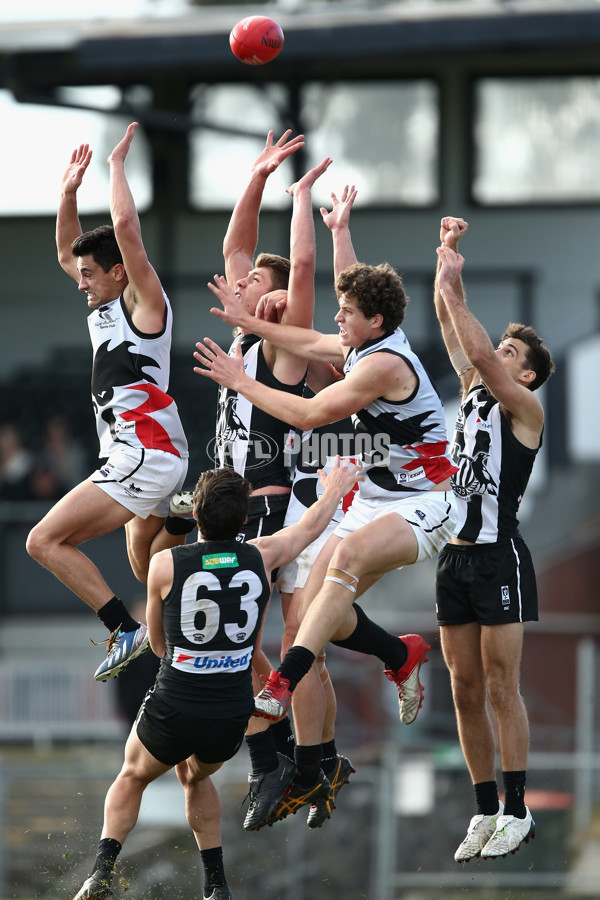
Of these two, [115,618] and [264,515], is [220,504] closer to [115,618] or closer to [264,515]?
[264,515]

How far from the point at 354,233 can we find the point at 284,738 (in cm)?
1676

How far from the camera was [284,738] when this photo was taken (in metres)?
7.32

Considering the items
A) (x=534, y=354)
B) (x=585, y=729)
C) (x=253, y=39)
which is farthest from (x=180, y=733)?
(x=585, y=729)

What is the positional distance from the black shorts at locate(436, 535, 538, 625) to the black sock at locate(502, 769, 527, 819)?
920 millimetres

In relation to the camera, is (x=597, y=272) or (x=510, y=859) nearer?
(x=510, y=859)

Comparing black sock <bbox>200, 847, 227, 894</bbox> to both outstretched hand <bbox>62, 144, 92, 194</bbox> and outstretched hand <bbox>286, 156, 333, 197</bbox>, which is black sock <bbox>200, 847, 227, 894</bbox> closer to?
outstretched hand <bbox>286, 156, 333, 197</bbox>

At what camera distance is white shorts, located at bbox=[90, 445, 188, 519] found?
22.9 feet

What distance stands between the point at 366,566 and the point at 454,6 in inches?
691

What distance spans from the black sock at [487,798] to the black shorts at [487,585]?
3.41 feet

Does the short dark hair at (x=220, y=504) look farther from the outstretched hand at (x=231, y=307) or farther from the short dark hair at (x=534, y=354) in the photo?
the short dark hair at (x=534, y=354)

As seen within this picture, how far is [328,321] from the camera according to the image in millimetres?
20984

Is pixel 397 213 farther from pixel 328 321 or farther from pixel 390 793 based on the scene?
pixel 390 793

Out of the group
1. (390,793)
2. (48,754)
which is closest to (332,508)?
(390,793)

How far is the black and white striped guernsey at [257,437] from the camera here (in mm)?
7094
